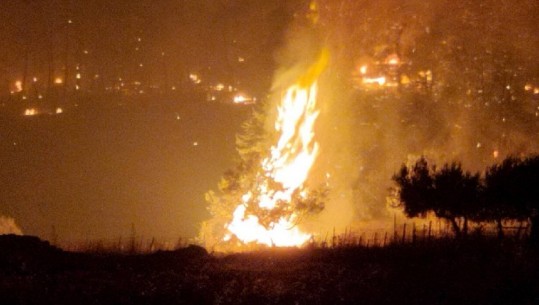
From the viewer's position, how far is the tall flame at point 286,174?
94.7 ft

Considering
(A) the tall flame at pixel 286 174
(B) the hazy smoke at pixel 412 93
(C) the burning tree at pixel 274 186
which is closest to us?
(C) the burning tree at pixel 274 186

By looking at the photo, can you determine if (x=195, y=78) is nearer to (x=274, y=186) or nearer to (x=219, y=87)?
(x=219, y=87)

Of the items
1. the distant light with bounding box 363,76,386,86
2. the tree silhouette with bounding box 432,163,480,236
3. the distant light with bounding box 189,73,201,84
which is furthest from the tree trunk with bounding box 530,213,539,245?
the distant light with bounding box 189,73,201,84

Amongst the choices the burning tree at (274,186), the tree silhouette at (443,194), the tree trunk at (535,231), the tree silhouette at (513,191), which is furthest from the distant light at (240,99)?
the tree trunk at (535,231)

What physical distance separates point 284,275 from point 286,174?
784 inches

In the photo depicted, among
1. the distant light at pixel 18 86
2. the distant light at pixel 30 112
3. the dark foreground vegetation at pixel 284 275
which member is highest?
the distant light at pixel 18 86

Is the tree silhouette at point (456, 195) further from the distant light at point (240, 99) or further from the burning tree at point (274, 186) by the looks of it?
the distant light at point (240, 99)

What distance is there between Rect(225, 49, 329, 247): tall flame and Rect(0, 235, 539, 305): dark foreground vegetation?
38.1ft

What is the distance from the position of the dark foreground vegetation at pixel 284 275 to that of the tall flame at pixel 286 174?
11601 mm

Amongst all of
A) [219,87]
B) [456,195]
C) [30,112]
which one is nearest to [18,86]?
[30,112]

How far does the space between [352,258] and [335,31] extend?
2691cm

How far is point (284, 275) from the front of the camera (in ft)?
39.4

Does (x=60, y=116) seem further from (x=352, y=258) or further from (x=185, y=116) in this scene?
(x=352, y=258)

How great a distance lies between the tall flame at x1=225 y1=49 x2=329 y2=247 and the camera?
28859mm
